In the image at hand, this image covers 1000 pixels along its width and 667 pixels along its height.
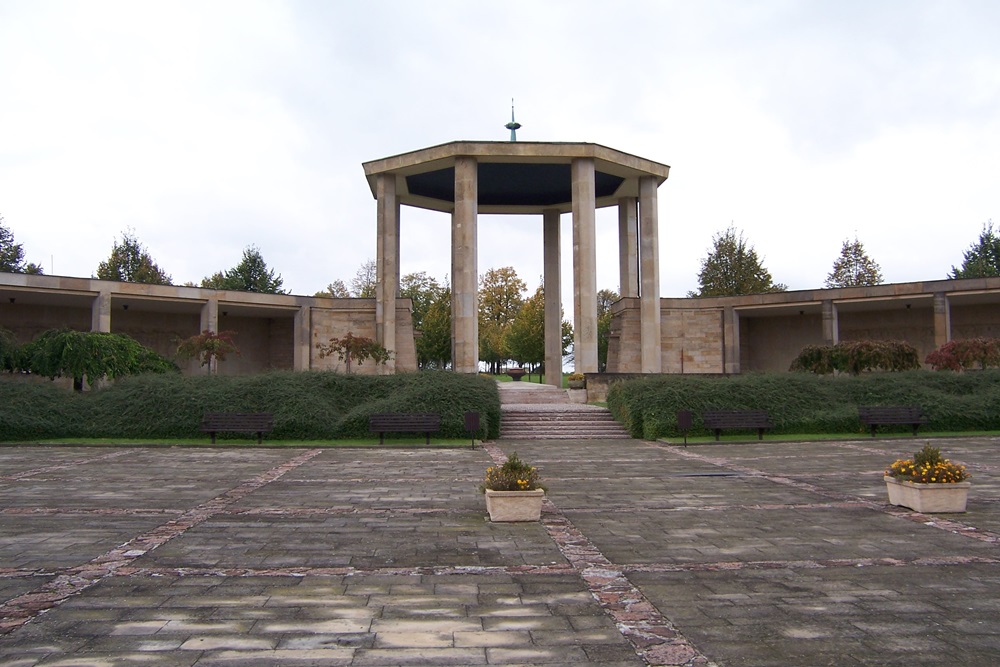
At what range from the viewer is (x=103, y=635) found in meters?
4.92

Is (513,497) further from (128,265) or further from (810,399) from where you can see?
(128,265)

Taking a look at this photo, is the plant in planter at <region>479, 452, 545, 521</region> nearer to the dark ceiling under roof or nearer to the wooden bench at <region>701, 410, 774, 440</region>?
the wooden bench at <region>701, 410, 774, 440</region>

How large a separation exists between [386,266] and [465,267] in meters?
4.89

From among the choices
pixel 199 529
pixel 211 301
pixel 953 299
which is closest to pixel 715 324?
pixel 953 299

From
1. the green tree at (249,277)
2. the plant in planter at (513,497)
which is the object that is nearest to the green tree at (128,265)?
the green tree at (249,277)

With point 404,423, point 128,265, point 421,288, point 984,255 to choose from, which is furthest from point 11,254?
point 984,255

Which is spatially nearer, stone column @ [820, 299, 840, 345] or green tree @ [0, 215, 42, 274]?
stone column @ [820, 299, 840, 345]

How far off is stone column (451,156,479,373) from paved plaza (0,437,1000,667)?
17.8 m

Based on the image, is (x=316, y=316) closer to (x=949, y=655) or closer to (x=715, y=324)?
(x=715, y=324)

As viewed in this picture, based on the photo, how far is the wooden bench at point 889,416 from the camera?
1997 cm

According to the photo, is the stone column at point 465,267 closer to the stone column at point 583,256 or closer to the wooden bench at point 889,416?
the stone column at point 583,256

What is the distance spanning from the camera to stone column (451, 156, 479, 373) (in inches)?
1193

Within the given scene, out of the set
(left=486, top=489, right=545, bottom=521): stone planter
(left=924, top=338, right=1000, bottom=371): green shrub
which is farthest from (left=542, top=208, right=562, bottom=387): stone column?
(left=486, top=489, right=545, bottom=521): stone planter

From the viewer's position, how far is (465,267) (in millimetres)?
30328
